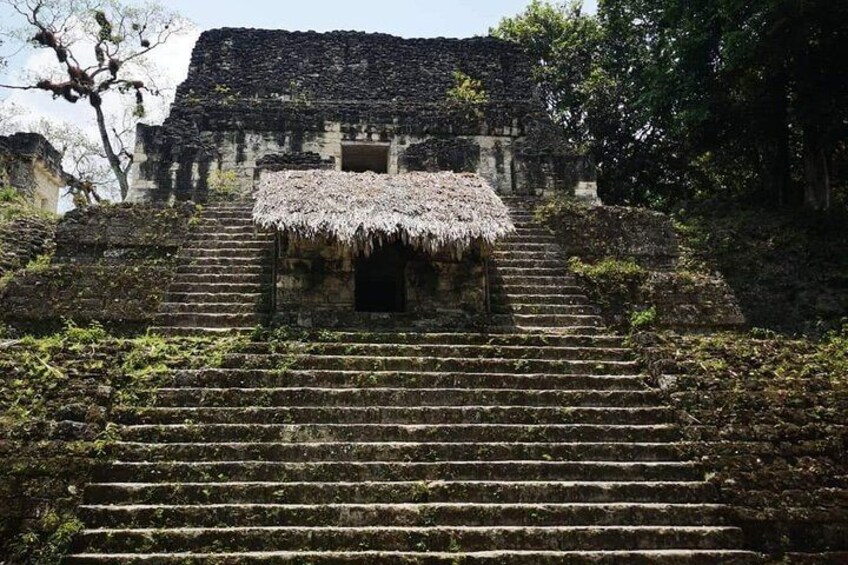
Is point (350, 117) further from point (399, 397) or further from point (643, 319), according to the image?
point (399, 397)

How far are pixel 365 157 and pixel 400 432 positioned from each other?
8155 millimetres

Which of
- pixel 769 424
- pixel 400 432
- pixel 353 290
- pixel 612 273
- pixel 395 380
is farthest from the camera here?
pixel 612 273

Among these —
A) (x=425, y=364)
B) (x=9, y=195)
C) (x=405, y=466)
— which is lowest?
(x=405, y=466)

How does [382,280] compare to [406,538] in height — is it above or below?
above

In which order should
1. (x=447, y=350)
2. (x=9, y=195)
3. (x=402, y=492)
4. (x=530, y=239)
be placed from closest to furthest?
(x=402, y=492) < (x=447, y=350) < (x=530, y=239) < (x=9, y=195)

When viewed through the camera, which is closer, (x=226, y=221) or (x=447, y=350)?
(x=447, y=350)

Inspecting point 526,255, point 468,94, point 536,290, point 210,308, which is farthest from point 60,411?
point 468,94

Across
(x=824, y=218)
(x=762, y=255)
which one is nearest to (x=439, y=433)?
(x=762, y=255)

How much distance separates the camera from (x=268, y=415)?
17.8ft

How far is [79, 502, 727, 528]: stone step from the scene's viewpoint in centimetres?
453

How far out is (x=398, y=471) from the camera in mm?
4996

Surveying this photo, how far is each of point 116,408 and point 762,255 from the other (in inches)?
336

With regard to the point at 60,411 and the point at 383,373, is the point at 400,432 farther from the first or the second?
the point at 60,411

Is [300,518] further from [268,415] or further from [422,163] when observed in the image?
[422,163]
